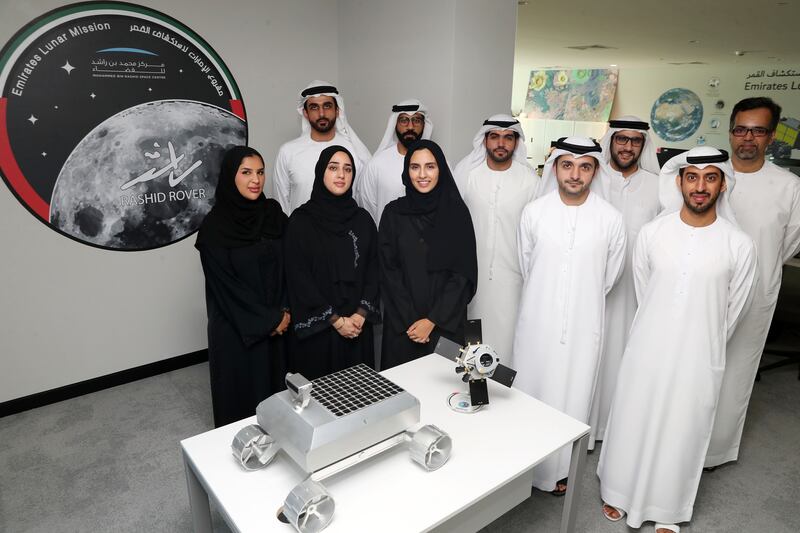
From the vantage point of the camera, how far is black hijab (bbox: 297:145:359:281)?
103 inches

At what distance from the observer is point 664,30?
21.3 feet

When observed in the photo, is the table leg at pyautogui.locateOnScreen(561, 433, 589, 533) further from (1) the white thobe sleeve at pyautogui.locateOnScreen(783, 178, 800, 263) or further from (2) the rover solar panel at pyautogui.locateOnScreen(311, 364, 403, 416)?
(1) the white thobe sleeve at pyautogui.locateOnScreen(783, 178, 800, 263)

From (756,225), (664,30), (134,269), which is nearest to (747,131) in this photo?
(756,225)

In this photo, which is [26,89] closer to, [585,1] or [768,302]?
[768,302]

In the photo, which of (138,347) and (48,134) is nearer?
(48,134)

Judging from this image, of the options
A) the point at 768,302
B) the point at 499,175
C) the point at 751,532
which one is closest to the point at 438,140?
the point at 499,175

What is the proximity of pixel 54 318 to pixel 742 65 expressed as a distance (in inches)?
451

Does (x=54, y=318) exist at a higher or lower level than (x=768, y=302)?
lower

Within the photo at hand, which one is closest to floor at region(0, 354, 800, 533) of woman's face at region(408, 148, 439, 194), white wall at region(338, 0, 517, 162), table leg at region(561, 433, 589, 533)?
table leg at region(561, 433, 589, 533)

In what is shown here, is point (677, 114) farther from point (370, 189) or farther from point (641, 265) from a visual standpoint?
point (641, 265)

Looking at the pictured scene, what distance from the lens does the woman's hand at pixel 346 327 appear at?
2.65 metres

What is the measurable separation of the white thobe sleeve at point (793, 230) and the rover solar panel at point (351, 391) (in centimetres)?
235

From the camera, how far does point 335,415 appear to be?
1.39 meters

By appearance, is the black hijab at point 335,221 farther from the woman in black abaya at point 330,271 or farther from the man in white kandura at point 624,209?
→ the man in white kandura at point 624,209
